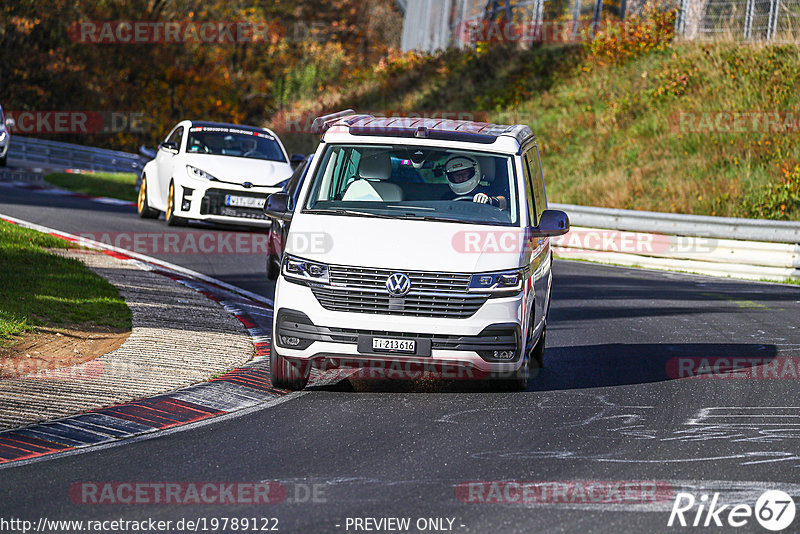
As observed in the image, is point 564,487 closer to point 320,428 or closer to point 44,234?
point 320,428

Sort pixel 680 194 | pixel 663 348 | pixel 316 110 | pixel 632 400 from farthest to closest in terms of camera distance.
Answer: pixel 316 110 < pixel 680 194 < pixel 663 348 < pixel 632 400

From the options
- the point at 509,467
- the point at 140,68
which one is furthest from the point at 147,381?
the point at 140,68

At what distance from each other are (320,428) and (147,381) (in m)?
1.76

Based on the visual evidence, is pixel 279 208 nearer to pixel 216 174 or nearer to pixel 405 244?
pixel 405 244

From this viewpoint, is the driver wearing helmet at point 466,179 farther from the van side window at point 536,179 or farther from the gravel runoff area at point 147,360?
the gravel runoff area at point 147,360

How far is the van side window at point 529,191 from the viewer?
962 cm

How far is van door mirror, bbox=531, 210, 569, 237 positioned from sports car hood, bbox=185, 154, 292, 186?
1061 cm

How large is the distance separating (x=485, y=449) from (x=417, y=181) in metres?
2.88

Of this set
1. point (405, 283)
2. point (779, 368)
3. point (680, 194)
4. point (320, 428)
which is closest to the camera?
point (320, 428)

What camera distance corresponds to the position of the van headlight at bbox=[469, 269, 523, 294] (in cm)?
862

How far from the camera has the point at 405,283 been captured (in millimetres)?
8539

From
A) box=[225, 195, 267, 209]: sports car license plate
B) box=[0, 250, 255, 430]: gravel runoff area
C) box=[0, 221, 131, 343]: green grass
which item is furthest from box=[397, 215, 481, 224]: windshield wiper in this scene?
box=[225, 195, 267, 209]: sports car license plate

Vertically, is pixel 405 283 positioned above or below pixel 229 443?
above

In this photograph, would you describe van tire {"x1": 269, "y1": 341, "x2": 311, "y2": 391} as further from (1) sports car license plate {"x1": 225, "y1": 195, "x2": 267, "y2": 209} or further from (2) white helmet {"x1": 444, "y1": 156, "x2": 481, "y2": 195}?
(1) sports car license plate {"x1": 225, "y1": 195, "x2": 267, "y2": 209}
